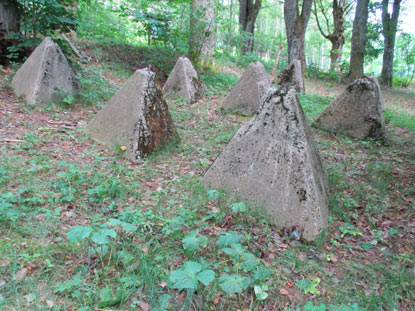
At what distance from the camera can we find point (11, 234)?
2480mm

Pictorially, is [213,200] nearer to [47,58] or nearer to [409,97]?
[47,58]

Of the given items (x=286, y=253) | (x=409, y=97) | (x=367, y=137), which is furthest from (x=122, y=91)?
(x=409, y=97)

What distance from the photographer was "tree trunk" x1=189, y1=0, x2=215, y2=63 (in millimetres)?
9094

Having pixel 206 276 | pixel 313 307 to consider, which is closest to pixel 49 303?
pixel 206 276

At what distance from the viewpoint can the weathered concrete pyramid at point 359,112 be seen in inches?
229

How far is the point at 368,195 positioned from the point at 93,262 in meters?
3.00

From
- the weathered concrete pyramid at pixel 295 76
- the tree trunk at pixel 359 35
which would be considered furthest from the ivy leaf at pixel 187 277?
the tree trunk at pixel 359 35

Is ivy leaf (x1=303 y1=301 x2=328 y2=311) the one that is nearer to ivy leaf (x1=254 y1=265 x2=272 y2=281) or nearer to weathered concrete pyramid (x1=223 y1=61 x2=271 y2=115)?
ivy leaf (x1=254 y1=265 x2=272 y2=281)

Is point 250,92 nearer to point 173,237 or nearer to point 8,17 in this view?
point 173,237

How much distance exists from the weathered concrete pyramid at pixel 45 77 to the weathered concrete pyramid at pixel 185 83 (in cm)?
243

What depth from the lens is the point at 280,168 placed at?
308 centimetres

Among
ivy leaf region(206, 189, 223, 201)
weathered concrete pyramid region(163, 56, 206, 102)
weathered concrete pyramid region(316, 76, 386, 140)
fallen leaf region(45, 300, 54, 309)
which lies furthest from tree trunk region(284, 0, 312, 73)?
fallen leaf region(45, 300, 54, 309)

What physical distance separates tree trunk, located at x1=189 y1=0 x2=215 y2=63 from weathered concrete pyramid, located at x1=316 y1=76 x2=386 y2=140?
4.73 meters

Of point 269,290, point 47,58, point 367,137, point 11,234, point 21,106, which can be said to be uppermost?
point 47,58
